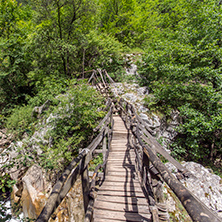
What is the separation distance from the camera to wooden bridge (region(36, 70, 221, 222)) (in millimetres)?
997

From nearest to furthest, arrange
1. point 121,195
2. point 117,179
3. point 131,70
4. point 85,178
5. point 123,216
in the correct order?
point 85,178 → point 123,216 → point 121,195 → point 117,179 → point 131,70

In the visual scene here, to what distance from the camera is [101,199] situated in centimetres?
317

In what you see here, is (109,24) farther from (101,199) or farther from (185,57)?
(101,199)

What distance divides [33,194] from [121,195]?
449cm

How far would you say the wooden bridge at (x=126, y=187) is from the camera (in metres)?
1.00

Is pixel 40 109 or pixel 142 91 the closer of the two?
pixel 40 109

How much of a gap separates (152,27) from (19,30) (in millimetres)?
14822

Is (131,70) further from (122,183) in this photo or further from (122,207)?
(122,207)

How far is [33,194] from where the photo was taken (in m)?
5.29

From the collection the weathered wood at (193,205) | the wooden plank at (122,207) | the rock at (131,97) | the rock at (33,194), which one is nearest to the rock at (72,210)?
the rock at (33,194)

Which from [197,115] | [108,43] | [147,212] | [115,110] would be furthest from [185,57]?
[147,212]

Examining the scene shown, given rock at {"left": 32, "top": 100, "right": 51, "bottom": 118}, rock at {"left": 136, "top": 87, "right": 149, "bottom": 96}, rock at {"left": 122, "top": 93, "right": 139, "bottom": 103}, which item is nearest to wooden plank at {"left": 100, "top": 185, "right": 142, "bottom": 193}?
rock at {"left": 122, "top": 93, "right": 139, "bottom": 103}

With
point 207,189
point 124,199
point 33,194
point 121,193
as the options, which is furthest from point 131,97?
point 33,194

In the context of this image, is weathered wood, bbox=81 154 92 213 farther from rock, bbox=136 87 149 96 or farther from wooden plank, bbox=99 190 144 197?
rock, bbox=136 87 149 96
